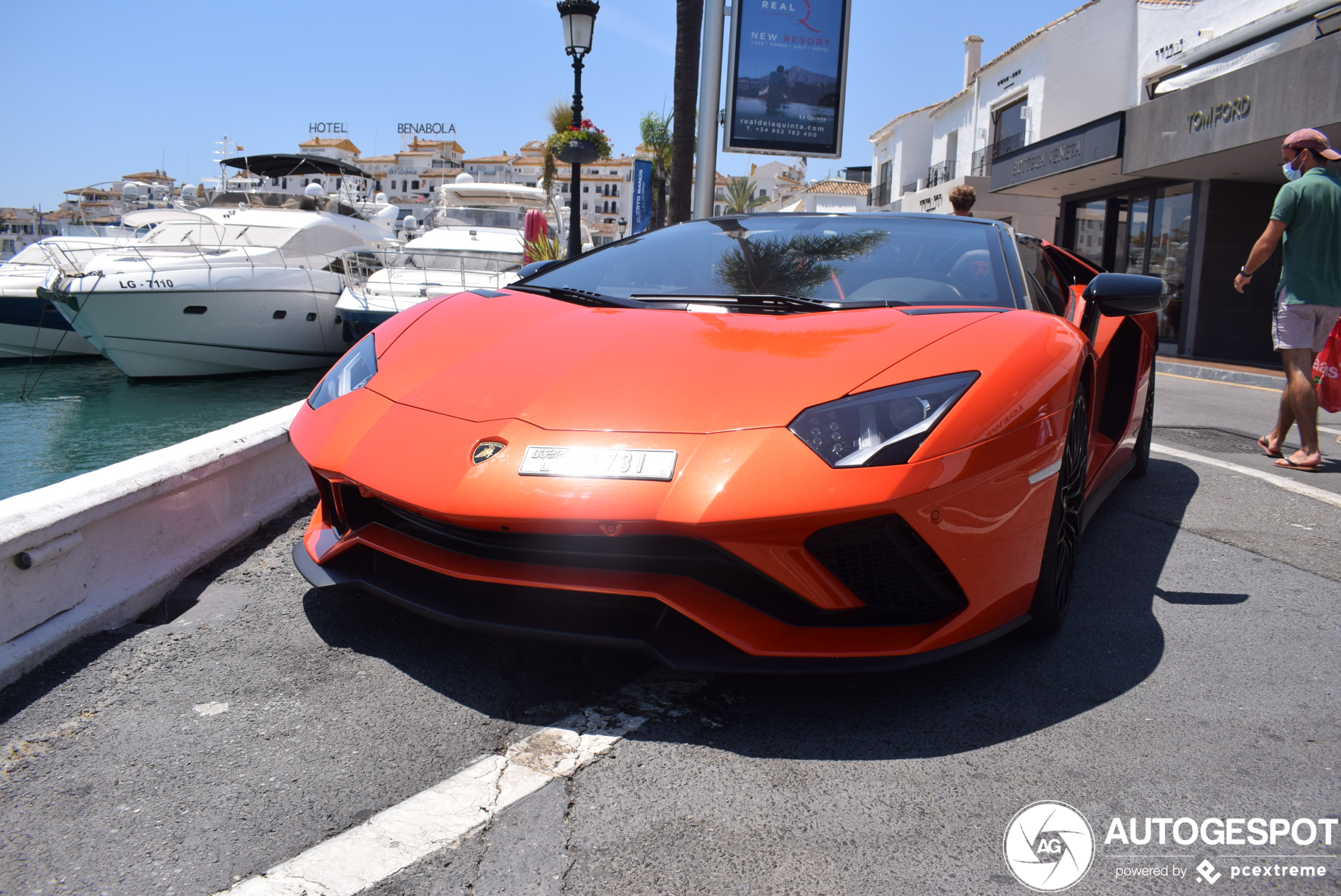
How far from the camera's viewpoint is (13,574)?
206 cm

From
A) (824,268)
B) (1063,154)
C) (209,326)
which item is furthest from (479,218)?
(824,268)

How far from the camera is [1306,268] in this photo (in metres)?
4.61

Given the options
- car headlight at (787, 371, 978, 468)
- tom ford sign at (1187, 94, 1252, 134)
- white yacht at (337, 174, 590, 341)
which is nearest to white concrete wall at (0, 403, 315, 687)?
car headlight at (787, 371, 978, 468)

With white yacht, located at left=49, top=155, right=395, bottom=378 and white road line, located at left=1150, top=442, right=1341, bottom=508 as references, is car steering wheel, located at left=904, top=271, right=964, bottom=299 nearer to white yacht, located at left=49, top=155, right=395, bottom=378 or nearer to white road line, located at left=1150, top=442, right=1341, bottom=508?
white road line, located at left=1150, top=442, right=1341, bottom=508

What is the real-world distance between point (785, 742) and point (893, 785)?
8.9 inches

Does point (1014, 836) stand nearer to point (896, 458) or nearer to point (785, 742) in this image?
point (785, 742)

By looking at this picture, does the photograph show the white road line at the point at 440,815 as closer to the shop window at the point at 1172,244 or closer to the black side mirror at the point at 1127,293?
the black side mirror at the point at 1127,293

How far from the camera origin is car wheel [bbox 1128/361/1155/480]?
403 cm

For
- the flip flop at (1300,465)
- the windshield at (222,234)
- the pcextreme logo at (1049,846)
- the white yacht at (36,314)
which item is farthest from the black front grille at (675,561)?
the white yacht at (36,314)

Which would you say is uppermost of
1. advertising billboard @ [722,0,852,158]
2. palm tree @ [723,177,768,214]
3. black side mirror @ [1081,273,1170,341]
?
palm tree @ [723,177,768,214]

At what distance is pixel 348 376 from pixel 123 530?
72 centimetres

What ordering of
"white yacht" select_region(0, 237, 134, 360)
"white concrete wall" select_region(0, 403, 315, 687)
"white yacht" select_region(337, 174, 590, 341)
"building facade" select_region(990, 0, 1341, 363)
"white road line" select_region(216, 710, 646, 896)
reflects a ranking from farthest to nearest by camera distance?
"white yacht" select_region(0, 237, 134, 360)
"white yacht" select_region(337, 174, 590, 341)
"building facade" select_region(990, 0, 1341, 363)
"white concrete wall" select_region(0, 403, 315, 687)
"white road line" select_region(216, 710, 646, 896)

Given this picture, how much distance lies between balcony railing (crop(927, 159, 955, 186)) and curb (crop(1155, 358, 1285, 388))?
24.6 m

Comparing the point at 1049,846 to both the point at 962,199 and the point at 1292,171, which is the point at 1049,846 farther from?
the point at 962,199
